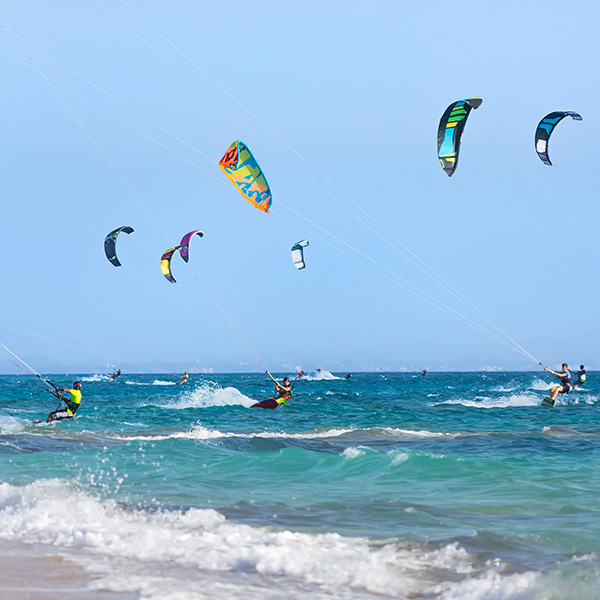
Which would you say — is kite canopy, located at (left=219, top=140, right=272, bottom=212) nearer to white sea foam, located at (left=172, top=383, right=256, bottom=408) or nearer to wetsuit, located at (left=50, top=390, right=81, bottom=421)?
wetsuit, located at (left=50, top=390, right=81, bottom=421)

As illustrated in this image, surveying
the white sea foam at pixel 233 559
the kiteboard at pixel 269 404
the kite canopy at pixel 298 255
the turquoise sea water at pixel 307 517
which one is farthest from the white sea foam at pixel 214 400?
the white sea foam at pixel 233 559

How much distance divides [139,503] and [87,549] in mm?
2144

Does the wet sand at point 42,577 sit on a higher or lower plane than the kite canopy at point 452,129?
lower

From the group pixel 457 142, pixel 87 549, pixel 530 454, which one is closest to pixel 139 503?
pixel 87 549

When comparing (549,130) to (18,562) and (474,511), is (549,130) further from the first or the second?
(18,562)

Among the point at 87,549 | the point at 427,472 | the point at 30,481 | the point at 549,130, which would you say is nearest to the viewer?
the point at 87,549

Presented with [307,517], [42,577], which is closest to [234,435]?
[307,517]

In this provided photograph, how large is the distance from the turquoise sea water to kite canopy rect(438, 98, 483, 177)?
5858mm

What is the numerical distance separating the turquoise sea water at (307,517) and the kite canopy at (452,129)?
586 cm

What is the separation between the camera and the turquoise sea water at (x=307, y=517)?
18.8 ft

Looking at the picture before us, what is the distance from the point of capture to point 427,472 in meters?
11.4

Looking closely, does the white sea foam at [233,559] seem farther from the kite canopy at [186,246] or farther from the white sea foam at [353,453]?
the kite canopy at [186,246]

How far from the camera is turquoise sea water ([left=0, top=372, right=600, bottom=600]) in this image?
Result: 5.73 m

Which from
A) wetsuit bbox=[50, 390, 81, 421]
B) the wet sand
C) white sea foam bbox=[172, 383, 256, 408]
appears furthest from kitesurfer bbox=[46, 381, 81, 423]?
white sea foam bbox=[172, 383, 256, 408]
